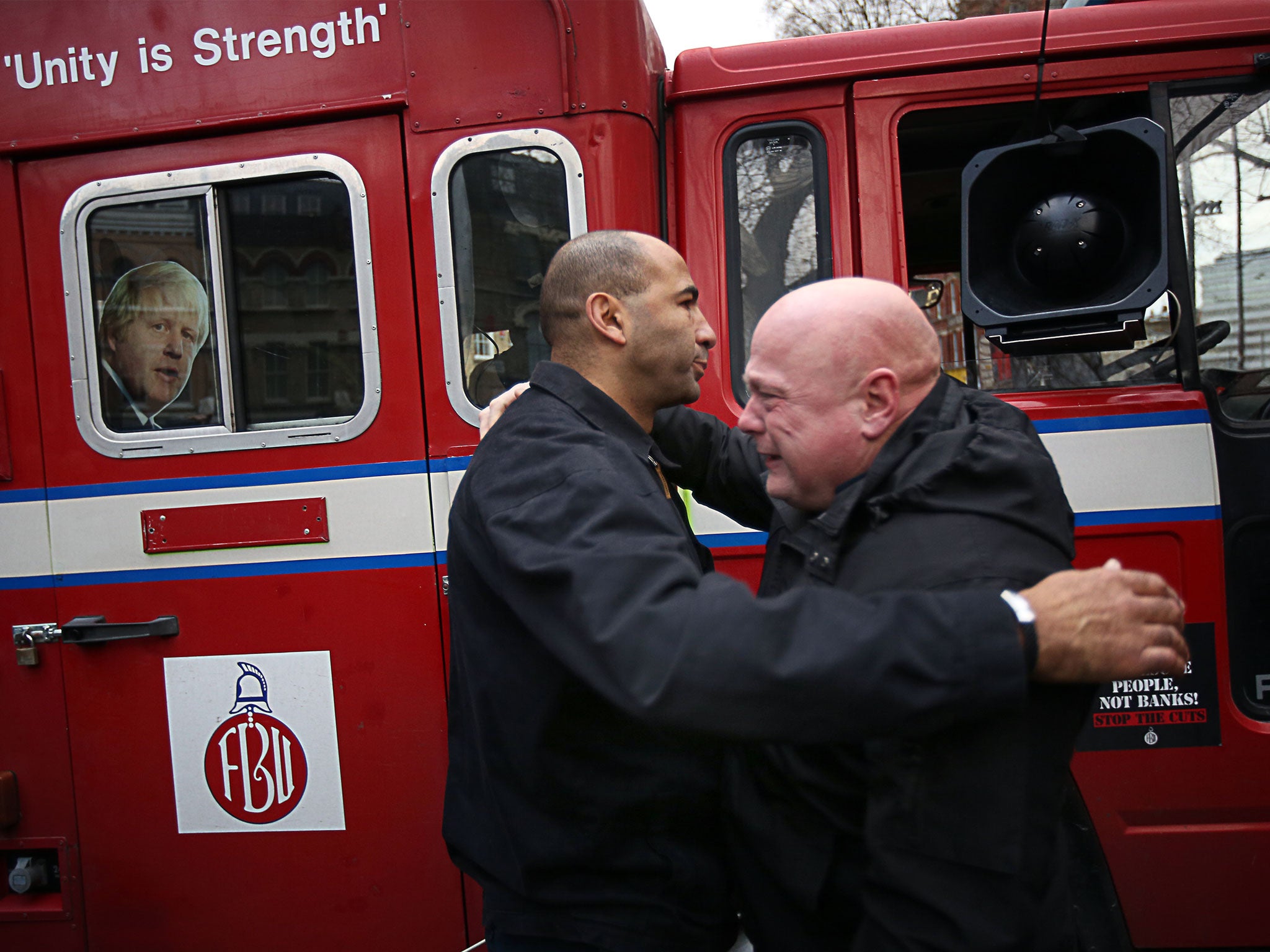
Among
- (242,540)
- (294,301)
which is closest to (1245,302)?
(294,301)

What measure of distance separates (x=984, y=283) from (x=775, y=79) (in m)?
0.79

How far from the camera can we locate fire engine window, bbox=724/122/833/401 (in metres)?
2.38

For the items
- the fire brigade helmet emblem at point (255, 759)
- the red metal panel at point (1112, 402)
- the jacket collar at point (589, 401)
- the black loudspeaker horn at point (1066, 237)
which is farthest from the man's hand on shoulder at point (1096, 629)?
the fire brigade helmet emblem at point (255, 759)

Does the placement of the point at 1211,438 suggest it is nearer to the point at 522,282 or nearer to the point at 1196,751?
the point at 1196,751

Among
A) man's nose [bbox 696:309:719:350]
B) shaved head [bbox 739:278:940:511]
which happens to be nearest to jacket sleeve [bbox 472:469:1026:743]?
shaved head [bbox 739:278:940:511]

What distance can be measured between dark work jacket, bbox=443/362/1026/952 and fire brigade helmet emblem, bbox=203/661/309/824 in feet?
3.25

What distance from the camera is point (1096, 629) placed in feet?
3.53

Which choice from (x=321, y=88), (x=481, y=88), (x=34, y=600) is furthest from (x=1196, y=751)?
(x=34, y=600)

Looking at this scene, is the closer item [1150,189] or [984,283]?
[1150,189]

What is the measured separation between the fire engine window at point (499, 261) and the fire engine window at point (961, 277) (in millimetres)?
1007

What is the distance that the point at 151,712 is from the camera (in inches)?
95.2

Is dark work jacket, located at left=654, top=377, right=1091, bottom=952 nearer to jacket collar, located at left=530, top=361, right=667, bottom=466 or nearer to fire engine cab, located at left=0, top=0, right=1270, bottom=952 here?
jacket collar, located at left=530, top=361, right=667, bottom=466

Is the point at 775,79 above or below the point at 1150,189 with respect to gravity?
above

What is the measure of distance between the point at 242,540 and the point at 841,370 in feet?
5.75
